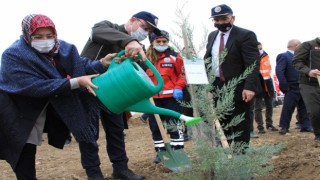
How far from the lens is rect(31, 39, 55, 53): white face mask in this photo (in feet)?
9.17

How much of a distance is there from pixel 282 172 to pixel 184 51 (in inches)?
61.9

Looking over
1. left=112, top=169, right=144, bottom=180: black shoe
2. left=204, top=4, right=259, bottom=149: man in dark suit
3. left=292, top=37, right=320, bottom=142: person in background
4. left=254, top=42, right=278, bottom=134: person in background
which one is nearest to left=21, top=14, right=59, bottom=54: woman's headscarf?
left=112, top=169, right=144, bottom=180: black shoe

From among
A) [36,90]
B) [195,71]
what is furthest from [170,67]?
[36,90]

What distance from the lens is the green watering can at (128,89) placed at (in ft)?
8.22

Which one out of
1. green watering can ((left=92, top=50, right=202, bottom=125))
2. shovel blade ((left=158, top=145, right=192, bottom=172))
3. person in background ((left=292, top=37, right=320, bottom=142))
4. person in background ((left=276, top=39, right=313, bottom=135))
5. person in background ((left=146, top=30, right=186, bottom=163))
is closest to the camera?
green watering can ((left=92, top=50, right=202, bottom=125))

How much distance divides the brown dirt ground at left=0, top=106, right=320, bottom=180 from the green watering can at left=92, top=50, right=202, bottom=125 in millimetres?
1507

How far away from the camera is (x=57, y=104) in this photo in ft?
9.46

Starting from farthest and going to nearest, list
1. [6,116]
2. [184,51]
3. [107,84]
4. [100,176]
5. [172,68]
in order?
[172,68] → [100,176] → [184,51] → [6,116] → [107,84]

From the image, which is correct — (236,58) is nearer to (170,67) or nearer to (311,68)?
(170,67)

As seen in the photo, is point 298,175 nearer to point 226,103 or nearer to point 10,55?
point 226,103

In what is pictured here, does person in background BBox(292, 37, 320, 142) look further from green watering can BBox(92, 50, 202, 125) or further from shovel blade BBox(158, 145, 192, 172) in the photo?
green watering can BBox(92, 50, 202, 125)

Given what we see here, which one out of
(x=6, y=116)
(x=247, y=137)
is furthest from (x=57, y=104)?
(x=247, y=137)

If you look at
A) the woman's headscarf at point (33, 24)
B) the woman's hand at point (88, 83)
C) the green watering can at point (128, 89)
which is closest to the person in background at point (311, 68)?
the green watering can at point (128, 89)

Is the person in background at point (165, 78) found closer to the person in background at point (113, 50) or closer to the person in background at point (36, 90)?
the person in background at point (113, 50)
